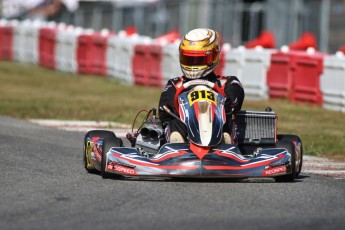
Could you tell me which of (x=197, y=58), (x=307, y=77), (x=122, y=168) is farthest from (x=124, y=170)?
(x=307, y=77)

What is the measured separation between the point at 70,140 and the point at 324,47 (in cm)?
1296

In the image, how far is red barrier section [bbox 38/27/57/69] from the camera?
Answer: 2928 centimetres

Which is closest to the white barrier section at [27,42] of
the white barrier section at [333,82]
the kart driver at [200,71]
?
the white barrier section at [333,82]

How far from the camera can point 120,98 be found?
20234 mm

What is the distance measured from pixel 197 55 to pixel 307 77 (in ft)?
30.4

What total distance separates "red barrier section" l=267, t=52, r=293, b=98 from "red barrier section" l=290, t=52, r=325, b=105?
5.9 inches

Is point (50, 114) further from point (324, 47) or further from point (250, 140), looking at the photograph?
point (324, 47)

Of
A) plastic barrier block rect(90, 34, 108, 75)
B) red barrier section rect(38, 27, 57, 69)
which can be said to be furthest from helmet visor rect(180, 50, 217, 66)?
Answer: red barrier section rect(38, 27, 57, 69)

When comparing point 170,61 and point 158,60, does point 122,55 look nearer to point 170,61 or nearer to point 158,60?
point 158,60

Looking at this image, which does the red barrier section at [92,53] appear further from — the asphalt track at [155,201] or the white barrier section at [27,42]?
the asphalt track at [155,201]

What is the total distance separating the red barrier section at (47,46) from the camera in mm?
29281

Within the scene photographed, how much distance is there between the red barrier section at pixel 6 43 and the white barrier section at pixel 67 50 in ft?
12.3

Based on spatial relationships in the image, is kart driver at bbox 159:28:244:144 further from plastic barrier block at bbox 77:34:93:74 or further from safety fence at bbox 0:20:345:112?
plastic barrier block at bbox 77:34:93:74

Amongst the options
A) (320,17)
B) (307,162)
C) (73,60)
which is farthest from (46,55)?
(307,162)
